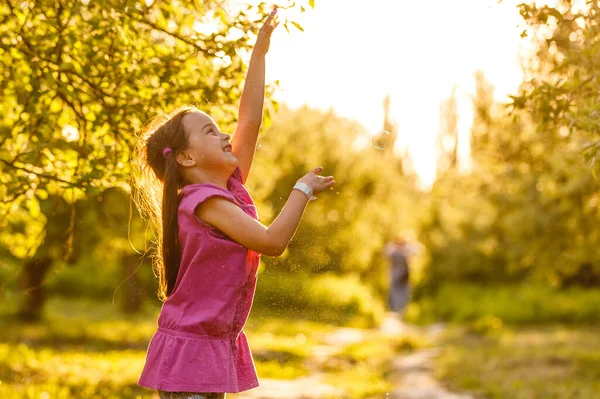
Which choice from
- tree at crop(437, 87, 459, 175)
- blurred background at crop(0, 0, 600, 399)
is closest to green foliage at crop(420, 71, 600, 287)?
blurred background at crop(0, 0, 600, 399)

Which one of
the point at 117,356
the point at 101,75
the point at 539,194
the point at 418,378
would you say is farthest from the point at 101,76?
the point at 539,194

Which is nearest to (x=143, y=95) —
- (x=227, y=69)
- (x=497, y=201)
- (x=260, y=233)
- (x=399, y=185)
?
(x=227, y=69)

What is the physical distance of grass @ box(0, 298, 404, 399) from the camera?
9.55 meters

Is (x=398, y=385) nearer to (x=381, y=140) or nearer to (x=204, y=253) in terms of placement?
(x=381, y=140)

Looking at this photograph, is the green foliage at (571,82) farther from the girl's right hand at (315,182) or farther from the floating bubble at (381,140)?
the girl's right hand at (315,182)

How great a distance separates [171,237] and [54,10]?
7.22 ft

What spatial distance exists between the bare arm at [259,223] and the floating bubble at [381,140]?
2601 mm

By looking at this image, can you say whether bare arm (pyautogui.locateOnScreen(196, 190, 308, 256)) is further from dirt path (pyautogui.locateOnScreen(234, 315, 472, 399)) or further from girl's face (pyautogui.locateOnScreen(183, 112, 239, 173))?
dirt path (pyautogui.locateOnScreen(234, 315, 472, 399))

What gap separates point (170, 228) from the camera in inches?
143

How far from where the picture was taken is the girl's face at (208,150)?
145 inches

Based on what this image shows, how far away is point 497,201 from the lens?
19547mm

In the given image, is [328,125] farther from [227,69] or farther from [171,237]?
[171,237]

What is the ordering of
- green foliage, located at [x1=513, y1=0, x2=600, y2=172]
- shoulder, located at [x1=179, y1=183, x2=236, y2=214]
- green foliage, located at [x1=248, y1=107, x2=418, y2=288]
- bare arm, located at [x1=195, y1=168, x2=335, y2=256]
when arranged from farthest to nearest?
green foliage, located at [x1=248, y1=107, x2=418, y2=288]
green foliage, located at [x1=513, y1=0, x2=600, y2=172]
shoulder, located at [x1=179, y1=183, x2=236, y2=214]
bare arm, located at [x1=195, y1=168, x2=335, y2=256]

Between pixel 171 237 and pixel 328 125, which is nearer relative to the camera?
pixel 171 237
